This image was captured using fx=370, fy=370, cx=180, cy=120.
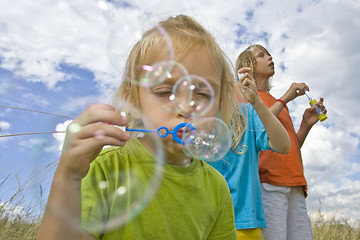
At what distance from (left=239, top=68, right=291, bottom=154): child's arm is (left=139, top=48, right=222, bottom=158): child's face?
73 centimetres

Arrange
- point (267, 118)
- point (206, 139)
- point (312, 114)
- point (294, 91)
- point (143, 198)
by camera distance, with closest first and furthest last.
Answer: point (143, 198)
point (206, 139)
point (267, 118)
point (294, 91)
point (312, 114)

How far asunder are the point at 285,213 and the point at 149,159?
1602mm

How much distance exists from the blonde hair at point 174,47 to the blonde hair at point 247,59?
1.67 metres

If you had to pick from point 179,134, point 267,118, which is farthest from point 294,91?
point 179,134

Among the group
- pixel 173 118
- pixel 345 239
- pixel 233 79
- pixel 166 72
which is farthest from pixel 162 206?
pixel 345 239

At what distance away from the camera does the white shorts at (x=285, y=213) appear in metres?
2.67

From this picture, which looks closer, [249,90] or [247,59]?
[249,90]

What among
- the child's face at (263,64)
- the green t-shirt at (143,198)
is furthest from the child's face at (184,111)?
the child's face at (263,64)

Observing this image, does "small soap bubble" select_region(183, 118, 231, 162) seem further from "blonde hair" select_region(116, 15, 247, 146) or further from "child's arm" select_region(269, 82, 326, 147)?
"child's arm" select_region(269, 82, 326, 147)

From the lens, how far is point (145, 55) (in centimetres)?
175

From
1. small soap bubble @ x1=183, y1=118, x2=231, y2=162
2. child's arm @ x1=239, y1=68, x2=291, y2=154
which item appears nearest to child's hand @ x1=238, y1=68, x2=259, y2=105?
child's arm @ x1=239, y1=68, x2=291, y2=154

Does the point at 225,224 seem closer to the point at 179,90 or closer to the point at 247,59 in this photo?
the point at 179,90

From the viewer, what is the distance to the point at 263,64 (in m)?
3.57

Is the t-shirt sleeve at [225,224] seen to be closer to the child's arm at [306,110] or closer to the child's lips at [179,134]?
the child's lips at [179,134]
